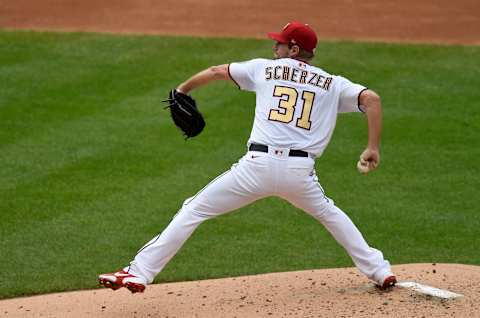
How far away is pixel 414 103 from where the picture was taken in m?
12.2

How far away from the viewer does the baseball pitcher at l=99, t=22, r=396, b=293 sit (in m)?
6.41

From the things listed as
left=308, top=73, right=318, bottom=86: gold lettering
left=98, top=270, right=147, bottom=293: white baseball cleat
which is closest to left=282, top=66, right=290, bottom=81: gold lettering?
left=308, top=73, right=318, bottom=86: gold lettering

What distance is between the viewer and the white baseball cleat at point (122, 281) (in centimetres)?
643

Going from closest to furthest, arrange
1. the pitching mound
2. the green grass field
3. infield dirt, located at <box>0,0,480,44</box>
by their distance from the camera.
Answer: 1. the pitching mound
2. the green grass field
3. infield dirt, located at <box>0,0,480,44</box>

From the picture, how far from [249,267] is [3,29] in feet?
27.8

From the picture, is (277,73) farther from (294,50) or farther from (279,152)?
(279,152)

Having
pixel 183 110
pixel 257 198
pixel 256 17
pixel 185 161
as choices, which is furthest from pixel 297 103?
pixel 256 17

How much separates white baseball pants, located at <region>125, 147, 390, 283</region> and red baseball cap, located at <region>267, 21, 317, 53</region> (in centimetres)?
71

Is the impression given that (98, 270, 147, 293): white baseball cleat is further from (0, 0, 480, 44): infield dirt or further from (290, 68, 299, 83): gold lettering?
(0, 0, 480, 44): infield dirt

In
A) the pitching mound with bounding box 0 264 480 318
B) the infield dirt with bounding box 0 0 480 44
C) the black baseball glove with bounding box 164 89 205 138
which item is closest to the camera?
the pitching mound with bounding box 0 264 480 318

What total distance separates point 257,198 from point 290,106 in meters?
0.62

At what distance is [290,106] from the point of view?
6461mm

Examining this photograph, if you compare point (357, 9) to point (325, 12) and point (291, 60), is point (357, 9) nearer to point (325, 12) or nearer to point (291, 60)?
point (325, 12)

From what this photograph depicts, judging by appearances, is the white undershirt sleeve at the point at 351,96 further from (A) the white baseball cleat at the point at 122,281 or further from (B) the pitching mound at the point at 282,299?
(A) the white baseball cleat at the point at 122,281
